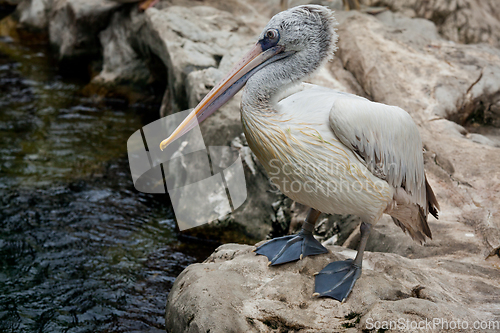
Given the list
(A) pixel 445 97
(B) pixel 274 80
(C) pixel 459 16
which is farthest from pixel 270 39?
(C) pixel 459 16

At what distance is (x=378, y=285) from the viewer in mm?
2574

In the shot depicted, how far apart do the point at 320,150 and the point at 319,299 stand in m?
0.89

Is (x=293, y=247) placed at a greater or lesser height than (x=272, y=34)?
lesser

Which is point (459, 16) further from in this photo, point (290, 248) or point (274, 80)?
point (290, 248)

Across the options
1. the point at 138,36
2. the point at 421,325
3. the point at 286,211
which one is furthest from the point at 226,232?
the point at 138,36

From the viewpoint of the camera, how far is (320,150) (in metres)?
2.46

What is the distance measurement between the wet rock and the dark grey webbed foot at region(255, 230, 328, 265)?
0.05 m

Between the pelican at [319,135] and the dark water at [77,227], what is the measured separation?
150cm

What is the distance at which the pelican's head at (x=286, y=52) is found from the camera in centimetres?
263

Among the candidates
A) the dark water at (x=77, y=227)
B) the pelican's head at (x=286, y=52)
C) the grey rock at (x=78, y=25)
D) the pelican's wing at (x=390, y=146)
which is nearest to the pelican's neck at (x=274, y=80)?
the pelican's head at (x=286, y=52)

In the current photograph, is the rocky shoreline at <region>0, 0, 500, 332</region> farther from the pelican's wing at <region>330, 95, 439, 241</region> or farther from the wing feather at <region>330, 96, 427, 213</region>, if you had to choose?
the wing feather at <region>330, 96, 427, 213</region>

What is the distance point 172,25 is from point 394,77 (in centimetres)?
312

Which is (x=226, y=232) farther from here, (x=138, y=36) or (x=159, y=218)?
(x=138, y=36)

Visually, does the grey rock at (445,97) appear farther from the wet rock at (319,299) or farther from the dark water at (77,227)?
the dark water at (77,227)
